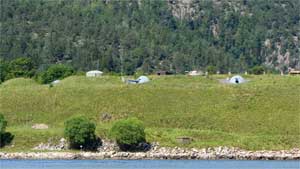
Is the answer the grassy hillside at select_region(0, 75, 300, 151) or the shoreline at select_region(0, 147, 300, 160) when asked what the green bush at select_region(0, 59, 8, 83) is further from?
the shoreline at select_region(0, 147, 300, 160)

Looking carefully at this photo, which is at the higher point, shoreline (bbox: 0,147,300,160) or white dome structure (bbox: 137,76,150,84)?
white dome structure (bbox: 137,76,150,84)

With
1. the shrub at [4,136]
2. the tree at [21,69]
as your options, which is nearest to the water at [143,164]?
the shrub at [4,136]

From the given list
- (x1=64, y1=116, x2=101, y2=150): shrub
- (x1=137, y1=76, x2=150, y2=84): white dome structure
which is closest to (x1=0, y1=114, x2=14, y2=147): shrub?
(x1=64, y1=116, x2=101, y2=150): shrub

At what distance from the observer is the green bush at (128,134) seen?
97438mm

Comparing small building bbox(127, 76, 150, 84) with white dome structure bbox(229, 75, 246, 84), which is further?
small building bbox(127, 76, 150, 84)

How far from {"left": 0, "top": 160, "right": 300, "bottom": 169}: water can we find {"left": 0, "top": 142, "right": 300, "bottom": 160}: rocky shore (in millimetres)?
3542

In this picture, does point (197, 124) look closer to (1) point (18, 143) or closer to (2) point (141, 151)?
(2) point (141, 151)

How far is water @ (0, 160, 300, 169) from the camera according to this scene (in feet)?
268

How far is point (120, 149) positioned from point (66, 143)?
5.37m

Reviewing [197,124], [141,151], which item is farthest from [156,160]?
[197,124]

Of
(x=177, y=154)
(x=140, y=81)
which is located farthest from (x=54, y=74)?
(x=177, y=154)

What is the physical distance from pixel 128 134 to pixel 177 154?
515 centimetres

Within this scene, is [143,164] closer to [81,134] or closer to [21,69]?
[81,134]

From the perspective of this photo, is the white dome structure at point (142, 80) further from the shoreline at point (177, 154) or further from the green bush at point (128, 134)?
the shoreline at point (177, 154)
